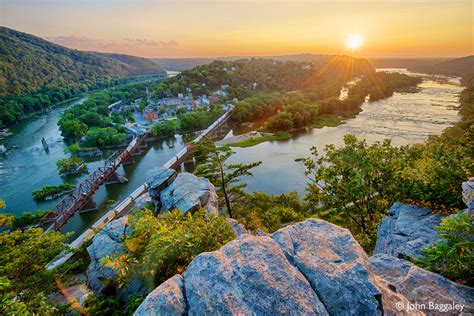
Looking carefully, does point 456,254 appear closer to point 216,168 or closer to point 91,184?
point 216,168

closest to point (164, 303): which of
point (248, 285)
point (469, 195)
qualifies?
point (248, 285)

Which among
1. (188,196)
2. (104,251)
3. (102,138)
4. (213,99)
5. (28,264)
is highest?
(213,99)

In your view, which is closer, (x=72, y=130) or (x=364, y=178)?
(x=364, y=178)

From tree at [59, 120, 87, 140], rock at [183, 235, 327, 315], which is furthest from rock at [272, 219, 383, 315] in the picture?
tree at [59, 120, 87, 140]

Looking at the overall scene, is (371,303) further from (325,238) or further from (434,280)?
(434,280)

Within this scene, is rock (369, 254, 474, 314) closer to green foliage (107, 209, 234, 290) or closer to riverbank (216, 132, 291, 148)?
green foliage (107, 209, 234, 290)

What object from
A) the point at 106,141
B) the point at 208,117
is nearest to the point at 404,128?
the point at 208,117

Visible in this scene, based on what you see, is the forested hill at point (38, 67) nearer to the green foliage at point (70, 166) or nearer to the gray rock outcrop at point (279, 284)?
the green foliage at point (70, 166)
